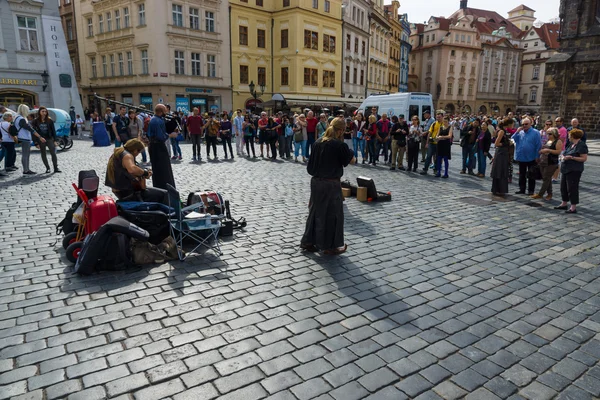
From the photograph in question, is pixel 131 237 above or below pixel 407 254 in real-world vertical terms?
above

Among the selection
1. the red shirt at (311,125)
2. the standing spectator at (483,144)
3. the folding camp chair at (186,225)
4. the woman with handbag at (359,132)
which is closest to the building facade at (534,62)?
the woman with handbag at (359,132)

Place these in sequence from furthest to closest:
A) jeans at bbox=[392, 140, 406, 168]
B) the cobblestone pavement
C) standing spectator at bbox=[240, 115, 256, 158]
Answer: standing spectator at bbox=[240, 115, 256, 158] < jeans at bbox=[392, 140, 406, 168] < the cobblestone pavement

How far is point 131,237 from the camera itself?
5.09 m

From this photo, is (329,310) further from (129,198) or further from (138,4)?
(138,4)

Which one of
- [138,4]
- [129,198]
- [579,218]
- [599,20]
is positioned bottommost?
[579,218]

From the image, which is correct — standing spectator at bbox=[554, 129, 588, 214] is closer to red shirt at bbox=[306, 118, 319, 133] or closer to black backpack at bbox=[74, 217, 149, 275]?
black backpack at bbox=[74, 217, 149, 275]

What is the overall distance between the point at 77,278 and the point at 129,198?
1.44m

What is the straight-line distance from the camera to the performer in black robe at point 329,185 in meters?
5.44

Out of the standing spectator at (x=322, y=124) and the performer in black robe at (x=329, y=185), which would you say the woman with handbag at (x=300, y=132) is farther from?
the performer in black robe at (x=329, y=185)

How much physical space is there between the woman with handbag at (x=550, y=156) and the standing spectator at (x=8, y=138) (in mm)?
13674

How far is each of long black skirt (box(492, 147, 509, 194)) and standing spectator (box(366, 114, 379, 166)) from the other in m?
5.38

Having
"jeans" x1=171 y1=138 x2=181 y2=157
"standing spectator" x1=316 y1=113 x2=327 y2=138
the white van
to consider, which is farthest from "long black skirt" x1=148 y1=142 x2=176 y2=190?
the white van

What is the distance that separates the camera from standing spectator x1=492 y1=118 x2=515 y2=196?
9344 mm

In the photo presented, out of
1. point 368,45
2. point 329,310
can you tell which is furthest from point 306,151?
point 368,45
